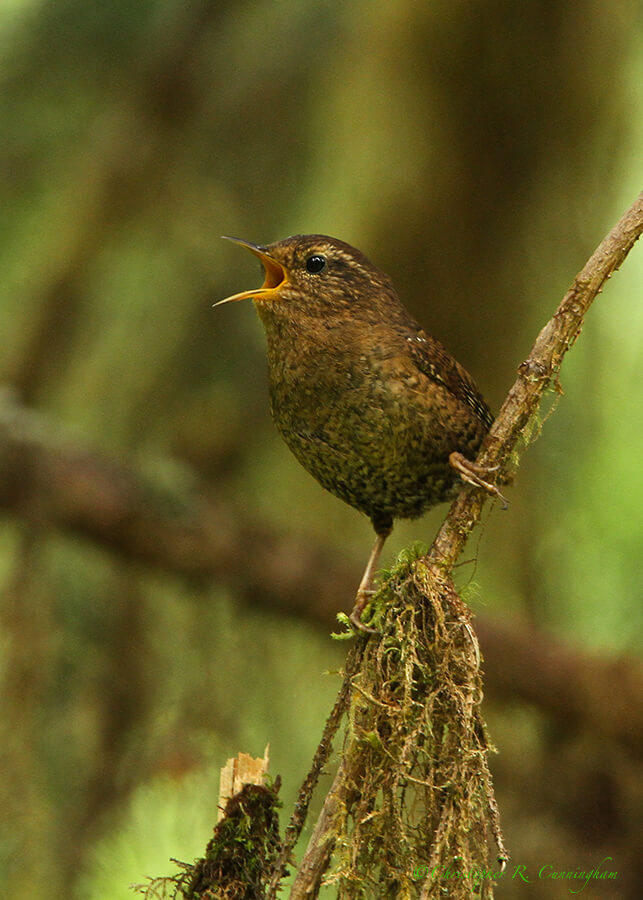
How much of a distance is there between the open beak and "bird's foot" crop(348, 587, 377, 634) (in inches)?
36.4

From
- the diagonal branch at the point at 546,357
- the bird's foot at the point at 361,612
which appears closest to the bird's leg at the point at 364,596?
the bird's foot at the point at 361,612

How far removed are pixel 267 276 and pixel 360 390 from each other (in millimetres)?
681

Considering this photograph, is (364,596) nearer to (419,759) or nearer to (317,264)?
(419,759)

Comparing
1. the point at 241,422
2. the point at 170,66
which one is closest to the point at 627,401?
the point at 241,422

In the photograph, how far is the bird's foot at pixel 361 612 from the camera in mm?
2605

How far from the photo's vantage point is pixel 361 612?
2928 millimetres

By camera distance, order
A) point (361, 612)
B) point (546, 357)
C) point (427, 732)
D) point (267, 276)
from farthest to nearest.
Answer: point (267, 276), point (361, 612), point (546, 357), point (427, 732)

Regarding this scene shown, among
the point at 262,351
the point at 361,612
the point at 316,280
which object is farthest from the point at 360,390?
the point at 262,351

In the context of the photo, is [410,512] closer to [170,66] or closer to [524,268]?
[524,268]

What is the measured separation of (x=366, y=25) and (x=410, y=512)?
8.12 ft

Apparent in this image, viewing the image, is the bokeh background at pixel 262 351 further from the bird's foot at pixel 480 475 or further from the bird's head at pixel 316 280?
the bird's foot at pixel 480 475

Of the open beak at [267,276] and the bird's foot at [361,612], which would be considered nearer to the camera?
the bird's foot at [361,612]

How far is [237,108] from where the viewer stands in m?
5.17

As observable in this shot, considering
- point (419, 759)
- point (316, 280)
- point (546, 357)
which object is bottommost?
point (419, 759)
